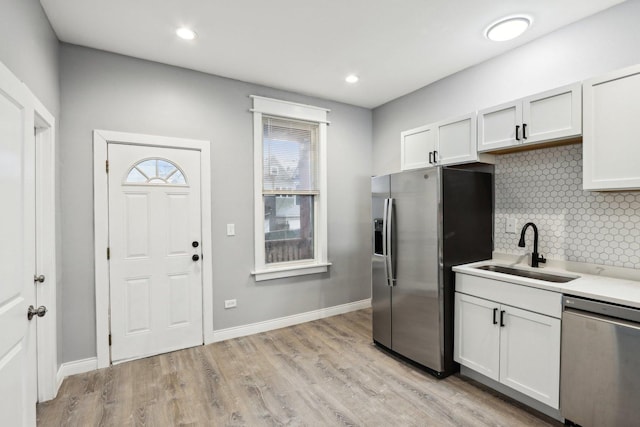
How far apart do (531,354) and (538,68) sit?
87.4 inches

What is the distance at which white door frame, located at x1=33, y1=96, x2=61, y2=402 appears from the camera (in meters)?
2.18

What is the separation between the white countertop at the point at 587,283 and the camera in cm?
176

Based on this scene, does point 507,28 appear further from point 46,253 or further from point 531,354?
point 46,253

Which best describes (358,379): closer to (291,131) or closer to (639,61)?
(291,131)

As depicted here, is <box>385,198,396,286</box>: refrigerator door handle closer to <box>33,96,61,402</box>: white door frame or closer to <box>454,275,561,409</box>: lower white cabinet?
<box>454,275,561,409</box>: lower white cabinet

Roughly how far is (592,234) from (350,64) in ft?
8.11

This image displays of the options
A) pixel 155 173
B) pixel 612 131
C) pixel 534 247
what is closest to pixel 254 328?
pixel 155 173

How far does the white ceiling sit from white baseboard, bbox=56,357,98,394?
2701 millimetres

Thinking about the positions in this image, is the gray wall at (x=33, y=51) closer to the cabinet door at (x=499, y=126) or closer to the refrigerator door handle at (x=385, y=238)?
the refrigerator door handle at (x=385, y=238)

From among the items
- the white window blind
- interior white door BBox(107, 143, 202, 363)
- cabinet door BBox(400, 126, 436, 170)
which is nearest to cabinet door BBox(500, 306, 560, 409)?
cabinet door BBox(400, 126, 436, 170)

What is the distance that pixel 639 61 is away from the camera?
6.76ft

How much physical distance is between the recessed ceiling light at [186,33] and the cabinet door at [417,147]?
2206 millimetres

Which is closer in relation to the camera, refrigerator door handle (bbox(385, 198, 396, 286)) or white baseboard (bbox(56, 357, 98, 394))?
Result: white baseboard (bbox(56, 357, 98, 394))

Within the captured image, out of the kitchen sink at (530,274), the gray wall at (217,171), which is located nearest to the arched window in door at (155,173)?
the gray wall at (217,171)
